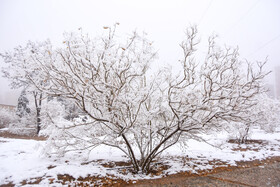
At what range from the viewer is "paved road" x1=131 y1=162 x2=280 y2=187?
3.15 meters

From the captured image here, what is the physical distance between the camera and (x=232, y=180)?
3.32m

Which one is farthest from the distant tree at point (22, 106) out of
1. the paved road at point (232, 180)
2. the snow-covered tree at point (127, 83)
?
the paved road at point (232, 180)

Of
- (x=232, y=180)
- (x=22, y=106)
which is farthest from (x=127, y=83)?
(x=22, y=106)

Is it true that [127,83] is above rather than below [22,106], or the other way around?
below

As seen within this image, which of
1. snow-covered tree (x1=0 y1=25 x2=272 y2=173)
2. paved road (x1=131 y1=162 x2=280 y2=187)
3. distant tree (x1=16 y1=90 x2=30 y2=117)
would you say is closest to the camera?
snow-covered tree (x1=0 y1=25 x2=272 y2=173)

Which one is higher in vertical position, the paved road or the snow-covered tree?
the snow-covered tree

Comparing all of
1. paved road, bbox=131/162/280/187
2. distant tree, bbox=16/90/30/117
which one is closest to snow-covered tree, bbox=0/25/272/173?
paved road, bbox=131/162/280/187

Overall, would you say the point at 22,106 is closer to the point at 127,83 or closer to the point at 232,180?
the point at 127,83

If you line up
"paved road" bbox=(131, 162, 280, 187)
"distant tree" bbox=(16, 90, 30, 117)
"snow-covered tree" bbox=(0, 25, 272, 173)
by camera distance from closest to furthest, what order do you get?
"snow-covered tree" bbox=(0, 25, 272, 173), "paved road" bbox=(131, 162, 280, 187), "distant tree" bbox=(16, 90, 30, 117)

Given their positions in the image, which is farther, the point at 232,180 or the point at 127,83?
the point at 232,180

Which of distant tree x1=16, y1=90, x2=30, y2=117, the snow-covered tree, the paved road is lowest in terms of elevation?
the paved road

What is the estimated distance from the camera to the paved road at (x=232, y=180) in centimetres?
315

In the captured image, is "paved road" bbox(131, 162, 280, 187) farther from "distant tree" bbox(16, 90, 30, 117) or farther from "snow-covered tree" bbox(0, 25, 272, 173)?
"distant tree" bbox(16, 90, 30, 117)

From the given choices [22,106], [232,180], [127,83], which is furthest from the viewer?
[22,106]
